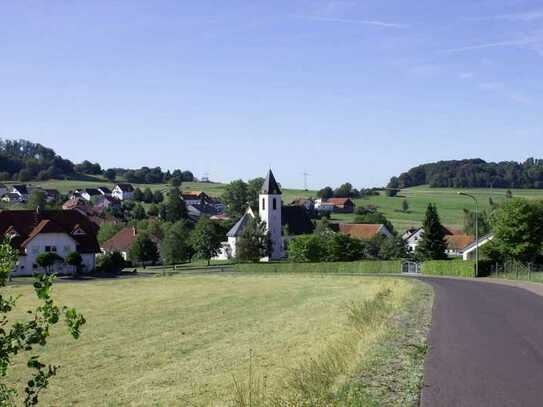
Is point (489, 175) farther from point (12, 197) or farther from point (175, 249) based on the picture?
point (12, 197)

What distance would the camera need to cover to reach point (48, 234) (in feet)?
244

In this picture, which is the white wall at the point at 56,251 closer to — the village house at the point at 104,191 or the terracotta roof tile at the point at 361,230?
the terracotta roof tile at the point at 361,230

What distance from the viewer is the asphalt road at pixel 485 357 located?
10305mm

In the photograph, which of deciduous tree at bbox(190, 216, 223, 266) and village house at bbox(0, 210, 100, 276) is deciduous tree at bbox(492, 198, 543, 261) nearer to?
village house at bbox(0, 210, 100, 276)

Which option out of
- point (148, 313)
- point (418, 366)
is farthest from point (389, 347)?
point (148, 313)

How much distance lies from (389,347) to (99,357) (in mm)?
10678

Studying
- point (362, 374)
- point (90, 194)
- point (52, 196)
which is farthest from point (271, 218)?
point (90, 194)

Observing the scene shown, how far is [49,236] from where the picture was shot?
2931 inches

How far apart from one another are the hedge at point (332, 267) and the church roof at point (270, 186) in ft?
88.9

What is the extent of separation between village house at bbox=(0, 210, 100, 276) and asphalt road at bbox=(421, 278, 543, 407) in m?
56.7

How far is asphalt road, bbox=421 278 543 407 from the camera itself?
10305 millimetres

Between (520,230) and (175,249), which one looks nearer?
(520,230)

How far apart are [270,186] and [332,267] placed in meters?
34.9

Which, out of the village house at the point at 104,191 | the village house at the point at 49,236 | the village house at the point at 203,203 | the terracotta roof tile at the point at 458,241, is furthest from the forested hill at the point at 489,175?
the village house at the point at 49,236
